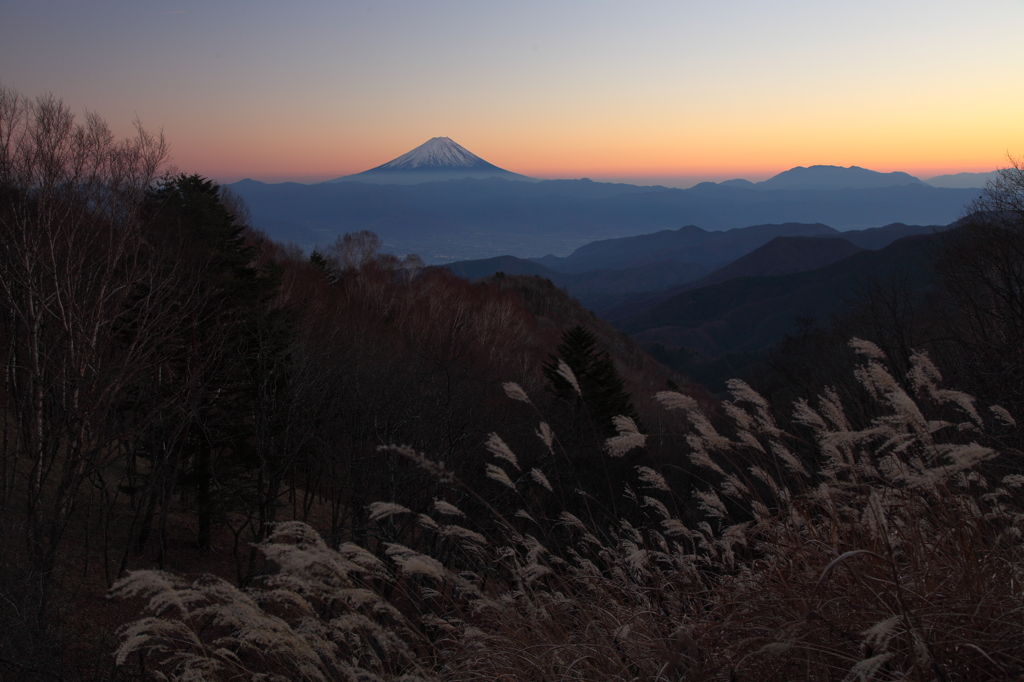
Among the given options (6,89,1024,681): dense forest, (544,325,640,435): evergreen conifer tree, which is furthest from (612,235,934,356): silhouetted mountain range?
(6,89,1024,681): dense forest

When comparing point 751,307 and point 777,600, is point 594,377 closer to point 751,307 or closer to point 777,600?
point 777,600

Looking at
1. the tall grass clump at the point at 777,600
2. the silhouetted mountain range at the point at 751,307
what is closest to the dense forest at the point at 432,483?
the tall grass clump at the point at 777,600

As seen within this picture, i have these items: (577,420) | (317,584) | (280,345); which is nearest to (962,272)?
(577,420)

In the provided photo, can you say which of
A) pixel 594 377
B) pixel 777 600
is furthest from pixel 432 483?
pixel 594 377

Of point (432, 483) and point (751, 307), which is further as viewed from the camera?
Result: point (751, 307)

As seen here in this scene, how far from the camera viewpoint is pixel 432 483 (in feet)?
36.9

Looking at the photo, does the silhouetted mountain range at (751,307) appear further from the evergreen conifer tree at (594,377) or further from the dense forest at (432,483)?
the dense forest at (432,483)

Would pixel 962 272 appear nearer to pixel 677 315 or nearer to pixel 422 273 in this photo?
pixel 422 273

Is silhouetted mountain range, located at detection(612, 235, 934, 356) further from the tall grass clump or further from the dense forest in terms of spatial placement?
the tall grass clump

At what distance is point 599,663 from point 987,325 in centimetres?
2498

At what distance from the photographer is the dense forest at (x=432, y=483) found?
2.02 metres

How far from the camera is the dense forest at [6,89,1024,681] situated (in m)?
Answer: 2.02

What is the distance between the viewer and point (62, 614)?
36.0 ft

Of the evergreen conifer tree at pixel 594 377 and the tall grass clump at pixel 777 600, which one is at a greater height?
the tall grass clump at pixel 777 600
